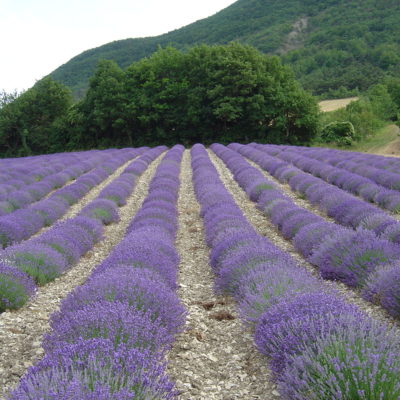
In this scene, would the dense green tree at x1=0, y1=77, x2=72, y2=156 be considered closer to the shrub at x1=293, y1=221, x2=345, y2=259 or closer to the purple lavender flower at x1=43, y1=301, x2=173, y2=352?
the shrub at x1=293, y1=221, x2=345, y2=259

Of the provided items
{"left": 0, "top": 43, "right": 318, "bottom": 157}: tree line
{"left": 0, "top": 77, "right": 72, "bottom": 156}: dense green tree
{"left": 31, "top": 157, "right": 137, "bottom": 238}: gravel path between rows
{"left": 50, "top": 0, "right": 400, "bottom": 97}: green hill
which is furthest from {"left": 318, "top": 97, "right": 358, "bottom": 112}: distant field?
{"left": 31, "top": 157, "right": 137, "bottom": 238}: gravel path between rows

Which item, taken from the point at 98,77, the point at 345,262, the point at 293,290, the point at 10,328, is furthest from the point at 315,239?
the point at 98,77

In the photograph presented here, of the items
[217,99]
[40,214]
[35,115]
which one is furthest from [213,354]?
[35,115]

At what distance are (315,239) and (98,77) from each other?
29.7 meters

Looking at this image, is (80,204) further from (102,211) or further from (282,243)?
(282,243)

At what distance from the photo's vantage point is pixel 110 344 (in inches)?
89.4

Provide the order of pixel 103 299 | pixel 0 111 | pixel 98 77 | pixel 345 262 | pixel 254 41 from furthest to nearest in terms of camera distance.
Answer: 1. pixel 254 41
2. pixel 0 111
3. pixel 98 77
4. pixel 345 262
5. pixel 103 299

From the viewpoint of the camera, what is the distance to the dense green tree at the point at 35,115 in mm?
35688

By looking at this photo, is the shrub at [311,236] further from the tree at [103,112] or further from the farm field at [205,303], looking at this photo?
the tree at [103,112]

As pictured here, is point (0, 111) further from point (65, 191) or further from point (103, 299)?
point (103, 299)

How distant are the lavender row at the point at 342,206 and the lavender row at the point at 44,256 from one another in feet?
11.7

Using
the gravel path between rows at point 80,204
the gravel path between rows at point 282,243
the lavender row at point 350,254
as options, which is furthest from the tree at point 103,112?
the lavender row at point 350,254

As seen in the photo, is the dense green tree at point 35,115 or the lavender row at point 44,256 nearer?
the lavender row at point 44,256

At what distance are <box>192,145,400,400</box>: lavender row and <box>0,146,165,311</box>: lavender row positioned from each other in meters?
1.98
